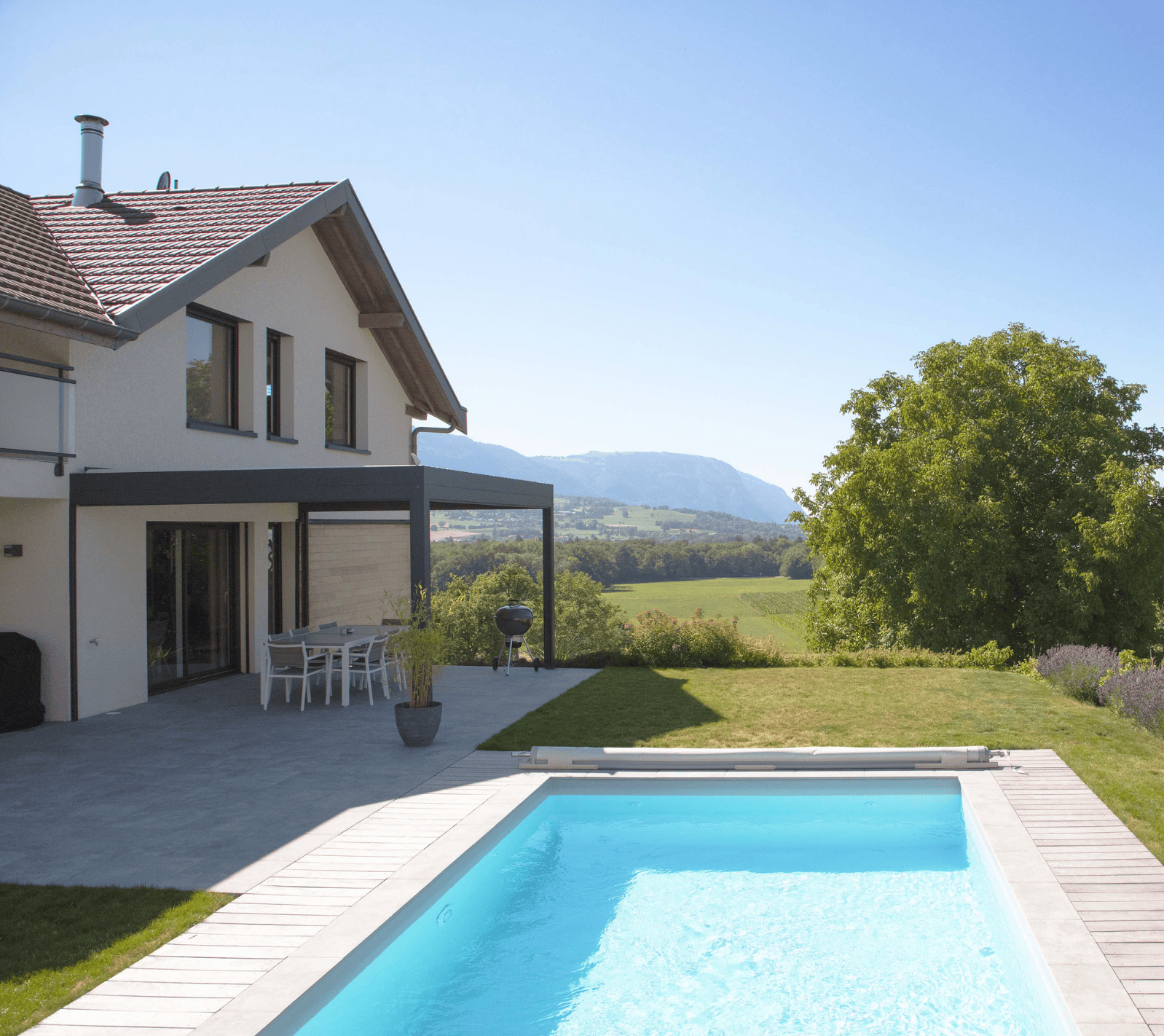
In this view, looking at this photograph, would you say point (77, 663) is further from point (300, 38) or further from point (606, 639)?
point (606, 639)

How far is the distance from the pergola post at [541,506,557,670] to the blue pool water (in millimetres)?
5977

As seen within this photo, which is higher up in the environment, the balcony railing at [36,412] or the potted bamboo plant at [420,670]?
the balcony railing at [36,412]

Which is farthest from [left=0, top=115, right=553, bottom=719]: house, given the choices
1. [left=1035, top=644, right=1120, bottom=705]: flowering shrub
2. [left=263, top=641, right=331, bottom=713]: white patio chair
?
[left=1035, top=644, right=1120, bottom=705]: flowering shrub

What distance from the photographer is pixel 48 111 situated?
59.0 feet

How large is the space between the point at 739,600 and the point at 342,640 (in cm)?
5968

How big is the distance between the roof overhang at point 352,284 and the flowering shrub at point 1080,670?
10962 mm

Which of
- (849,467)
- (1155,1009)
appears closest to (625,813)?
(1155,1009)

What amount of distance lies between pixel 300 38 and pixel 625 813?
46.3 ft

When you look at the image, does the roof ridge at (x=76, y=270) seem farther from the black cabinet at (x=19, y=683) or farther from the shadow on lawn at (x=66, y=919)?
the shadow on lawn at (x=66, y=919)

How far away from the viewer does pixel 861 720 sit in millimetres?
9820

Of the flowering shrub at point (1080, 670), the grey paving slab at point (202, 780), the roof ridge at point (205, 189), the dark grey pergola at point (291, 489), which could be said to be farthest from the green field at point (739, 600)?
the dark grey pergola at point (291, 489)

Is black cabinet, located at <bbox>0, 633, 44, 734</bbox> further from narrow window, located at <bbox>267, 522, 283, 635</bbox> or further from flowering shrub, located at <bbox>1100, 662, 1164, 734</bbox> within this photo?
flowering shrub, located at <bbox>1100, 662, 1164, 734</bbox>

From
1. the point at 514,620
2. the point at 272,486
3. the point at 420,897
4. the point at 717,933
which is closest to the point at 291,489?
the point at 272,486

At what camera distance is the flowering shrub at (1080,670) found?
35.9 ft
